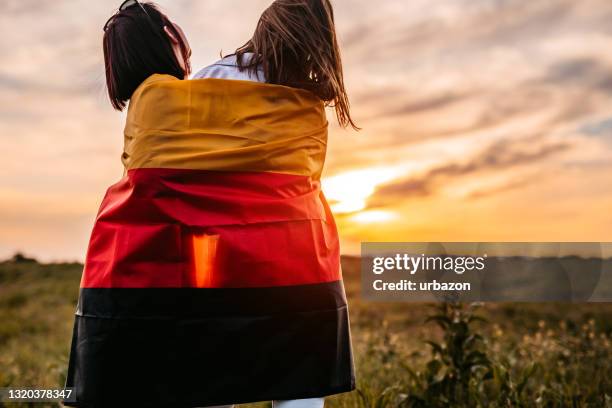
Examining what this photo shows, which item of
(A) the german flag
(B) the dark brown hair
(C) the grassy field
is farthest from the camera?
(C) the grassy field

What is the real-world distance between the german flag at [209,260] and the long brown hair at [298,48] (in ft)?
0.24

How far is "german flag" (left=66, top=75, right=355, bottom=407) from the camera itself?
7.11 ft

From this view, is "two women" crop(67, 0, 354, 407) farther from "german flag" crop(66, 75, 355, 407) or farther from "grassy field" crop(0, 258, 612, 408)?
"grassy field" crop(0, 258, 612, 408)

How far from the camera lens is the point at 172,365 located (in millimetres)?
2201

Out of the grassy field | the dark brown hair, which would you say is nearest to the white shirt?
the dark brown hair

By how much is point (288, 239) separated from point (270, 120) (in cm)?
38

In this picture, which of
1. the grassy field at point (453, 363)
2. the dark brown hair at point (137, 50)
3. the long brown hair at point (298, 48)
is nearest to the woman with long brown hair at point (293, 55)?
the long brown hair at point (298, 48)

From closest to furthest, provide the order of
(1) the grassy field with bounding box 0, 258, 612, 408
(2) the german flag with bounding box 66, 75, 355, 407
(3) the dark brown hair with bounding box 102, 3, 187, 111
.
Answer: (2) the german flag with bounding box 66, 75, 355, 407
(3) the dark brown hair with bounding box 102, 3, 187, 111
(1) the grassy field with bounding box 0, 258, 612, 408

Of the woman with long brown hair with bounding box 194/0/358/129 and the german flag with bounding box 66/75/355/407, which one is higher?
the woman with long brown hair with bounding box 194/0/358/129

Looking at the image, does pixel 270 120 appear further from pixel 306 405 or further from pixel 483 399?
pixel 483 399

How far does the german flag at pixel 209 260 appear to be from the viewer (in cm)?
217

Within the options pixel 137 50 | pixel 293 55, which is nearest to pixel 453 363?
pixel 293 55

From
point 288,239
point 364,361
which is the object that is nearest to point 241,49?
point 288,239

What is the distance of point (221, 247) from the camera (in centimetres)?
216
